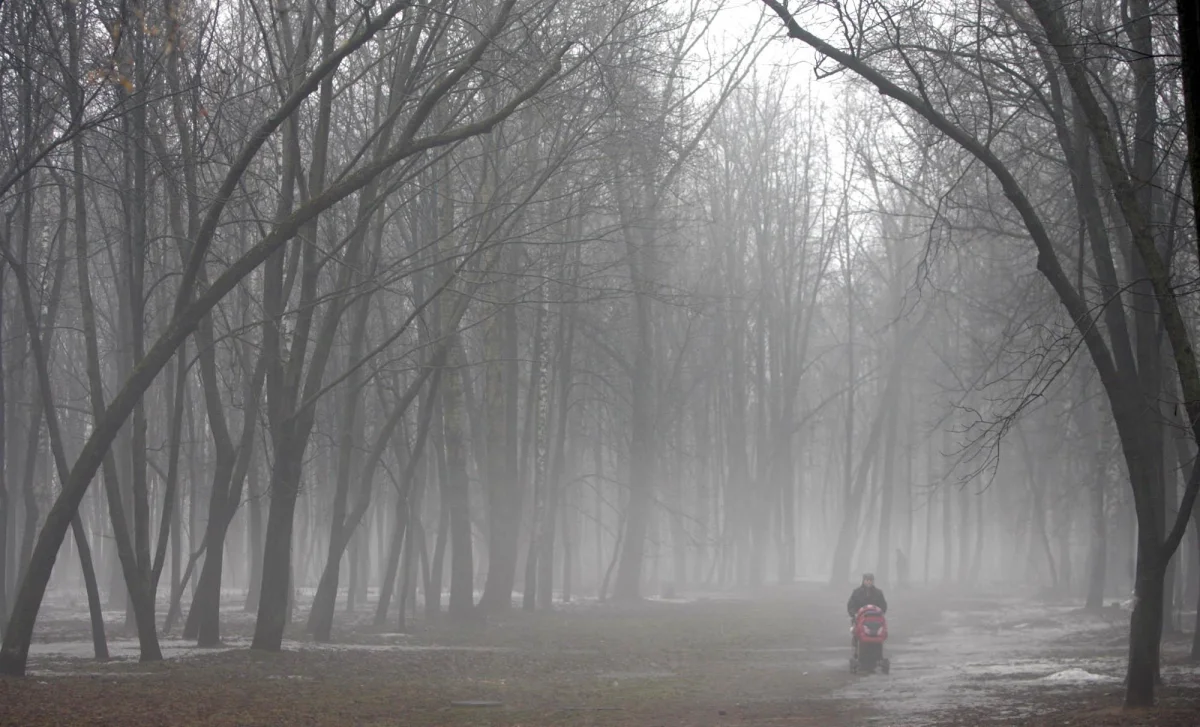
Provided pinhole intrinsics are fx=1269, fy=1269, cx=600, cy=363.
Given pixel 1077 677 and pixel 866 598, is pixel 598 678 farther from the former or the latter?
pixel 1077 677

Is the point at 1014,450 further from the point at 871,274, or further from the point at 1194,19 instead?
the point at 1194,19

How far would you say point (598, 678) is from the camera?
17.8m

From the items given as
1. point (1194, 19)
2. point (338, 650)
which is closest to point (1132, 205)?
point (1194, 19)

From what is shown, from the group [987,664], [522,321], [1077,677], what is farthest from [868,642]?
[522,321]

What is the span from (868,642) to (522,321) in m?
14.5

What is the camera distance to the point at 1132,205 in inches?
446

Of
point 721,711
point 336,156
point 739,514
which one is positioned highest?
point 336,156

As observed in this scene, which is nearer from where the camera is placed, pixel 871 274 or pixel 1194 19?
pixel 1194 19

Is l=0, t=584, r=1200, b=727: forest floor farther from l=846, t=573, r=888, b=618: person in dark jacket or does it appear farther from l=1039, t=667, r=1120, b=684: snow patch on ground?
l=846, t=573, r=888, b=618: person in dark jacket

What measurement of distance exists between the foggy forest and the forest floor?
13cm

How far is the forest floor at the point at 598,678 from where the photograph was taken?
12.2 metres

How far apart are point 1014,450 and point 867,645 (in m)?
31.5

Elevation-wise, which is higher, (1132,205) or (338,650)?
(1132,205)

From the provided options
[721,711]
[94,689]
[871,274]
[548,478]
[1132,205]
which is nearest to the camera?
[1132,205]
